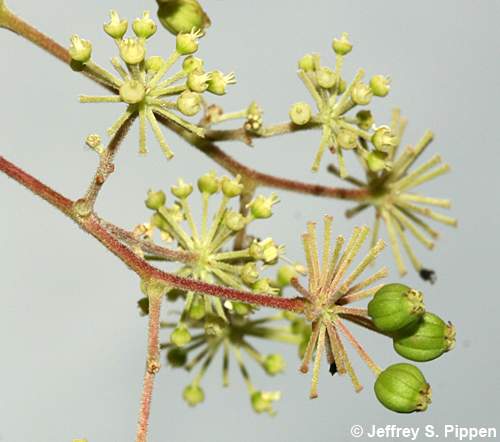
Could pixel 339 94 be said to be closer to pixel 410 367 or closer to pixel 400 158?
pixel 400 158

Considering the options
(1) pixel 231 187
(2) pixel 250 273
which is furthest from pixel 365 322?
(1) pixel 231 187

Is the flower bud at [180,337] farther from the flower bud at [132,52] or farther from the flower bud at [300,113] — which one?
the flower bud at [132,52]

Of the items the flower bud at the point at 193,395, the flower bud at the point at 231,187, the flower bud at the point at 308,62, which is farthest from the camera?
the flower bud at the point at 193,395

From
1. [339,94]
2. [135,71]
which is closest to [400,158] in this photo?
[339,94]

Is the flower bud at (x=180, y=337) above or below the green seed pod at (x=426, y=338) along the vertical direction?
above

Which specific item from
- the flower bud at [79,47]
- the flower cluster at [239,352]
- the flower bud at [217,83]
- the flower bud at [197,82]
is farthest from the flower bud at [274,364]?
the flower bud at [79,47]
